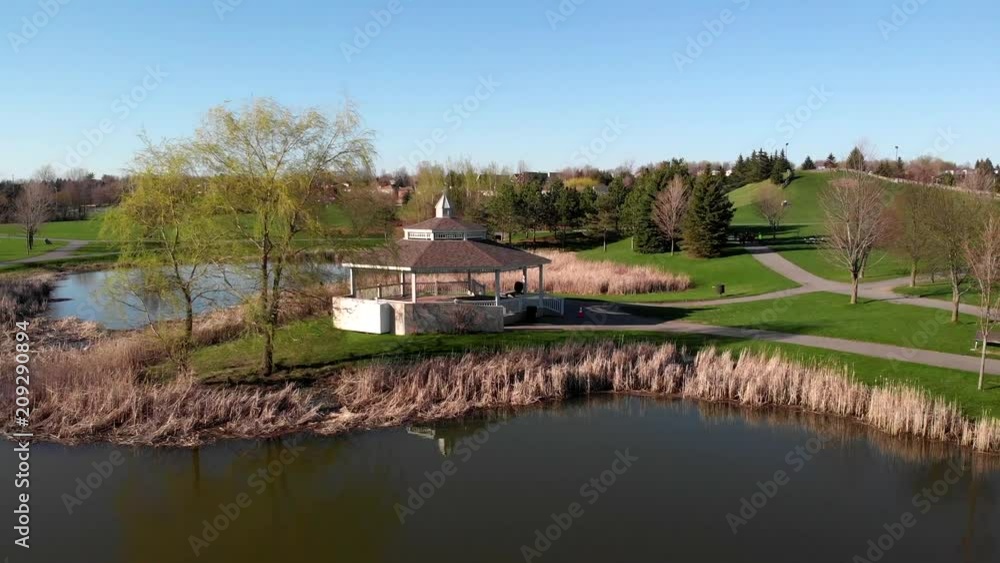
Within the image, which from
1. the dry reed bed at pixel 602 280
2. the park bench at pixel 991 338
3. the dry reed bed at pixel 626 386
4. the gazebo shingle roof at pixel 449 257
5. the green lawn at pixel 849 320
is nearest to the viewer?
the dry reed bed at pixel 626 386

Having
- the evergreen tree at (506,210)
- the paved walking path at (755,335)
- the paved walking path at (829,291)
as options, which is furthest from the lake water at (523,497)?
the evergreen tree at (506,210)

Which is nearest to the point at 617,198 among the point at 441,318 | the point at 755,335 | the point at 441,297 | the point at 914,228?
the point at 914,228

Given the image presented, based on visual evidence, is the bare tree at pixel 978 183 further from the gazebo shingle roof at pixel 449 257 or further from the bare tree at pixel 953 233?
the gazebo shingle roof at pixel 449 257

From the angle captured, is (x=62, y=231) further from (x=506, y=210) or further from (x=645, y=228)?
(x=645, y=228)

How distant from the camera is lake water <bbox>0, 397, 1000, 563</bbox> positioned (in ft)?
35.8

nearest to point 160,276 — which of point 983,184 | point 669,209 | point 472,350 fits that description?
point 472,350

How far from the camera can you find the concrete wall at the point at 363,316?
76.6 ft

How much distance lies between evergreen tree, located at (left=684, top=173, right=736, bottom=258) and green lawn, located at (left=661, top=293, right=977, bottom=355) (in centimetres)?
1662

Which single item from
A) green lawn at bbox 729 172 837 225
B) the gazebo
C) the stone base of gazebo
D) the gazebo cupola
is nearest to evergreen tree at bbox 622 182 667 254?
green lawn at bbox 729 172 837 225

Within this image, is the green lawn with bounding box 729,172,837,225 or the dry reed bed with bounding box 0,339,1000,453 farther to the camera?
the green lawn with bounding box 729,172,837,225

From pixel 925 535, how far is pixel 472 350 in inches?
507

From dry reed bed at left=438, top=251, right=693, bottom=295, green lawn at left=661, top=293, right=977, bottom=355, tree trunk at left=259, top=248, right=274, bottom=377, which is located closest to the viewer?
tree trunk at left=259, top=248, right=274, bottom=377

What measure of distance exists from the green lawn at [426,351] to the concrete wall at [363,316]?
0.42 meters

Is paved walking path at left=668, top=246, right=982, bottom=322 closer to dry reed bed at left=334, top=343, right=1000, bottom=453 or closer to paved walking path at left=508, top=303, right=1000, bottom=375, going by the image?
paved walking path at left=508, top=303, right=1000, bottom=375
